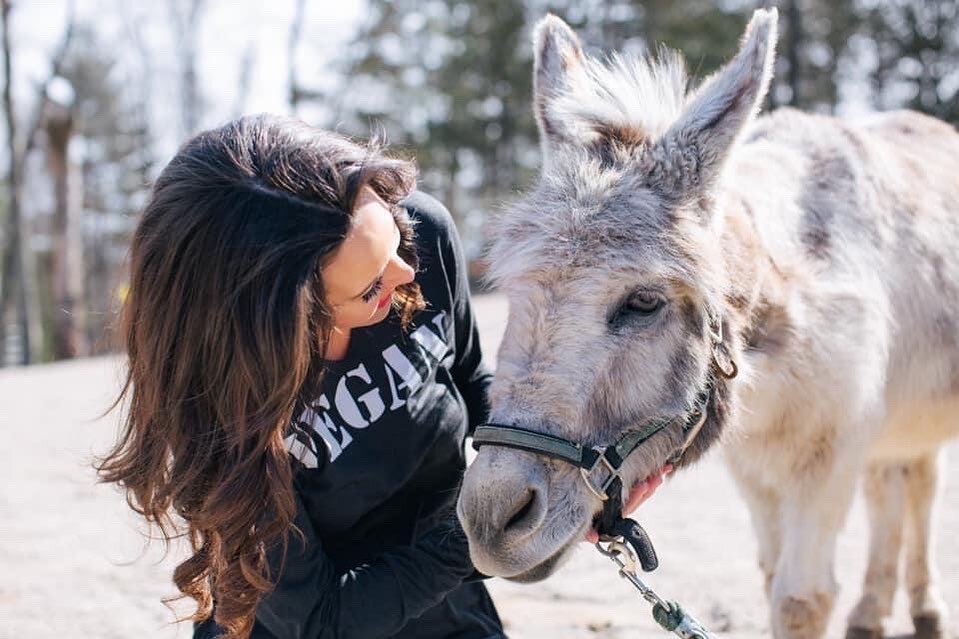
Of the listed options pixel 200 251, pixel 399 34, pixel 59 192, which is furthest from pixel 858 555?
pixel 399 34

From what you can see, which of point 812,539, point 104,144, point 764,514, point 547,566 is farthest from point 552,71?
point 104,144

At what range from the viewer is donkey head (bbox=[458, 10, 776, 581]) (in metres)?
2.08

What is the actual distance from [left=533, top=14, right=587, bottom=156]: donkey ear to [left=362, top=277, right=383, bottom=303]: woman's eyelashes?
82 centimetres

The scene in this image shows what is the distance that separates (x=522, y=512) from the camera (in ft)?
6.80

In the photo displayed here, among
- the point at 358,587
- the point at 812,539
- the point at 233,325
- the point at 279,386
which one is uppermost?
the point at 233,325

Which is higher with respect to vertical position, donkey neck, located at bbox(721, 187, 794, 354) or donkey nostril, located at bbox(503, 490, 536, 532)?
donkey neck, located at bbox(721, 187, 794, 354)

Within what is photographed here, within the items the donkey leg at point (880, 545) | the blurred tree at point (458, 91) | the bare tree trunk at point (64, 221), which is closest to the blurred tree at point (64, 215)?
the bare tree trunk at point (64, 221)

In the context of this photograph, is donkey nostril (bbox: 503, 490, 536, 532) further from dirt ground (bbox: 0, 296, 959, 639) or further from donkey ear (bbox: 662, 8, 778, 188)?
dirt ground (bbox: 0, 296, 959, 639)

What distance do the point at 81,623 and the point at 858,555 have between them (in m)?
4.05

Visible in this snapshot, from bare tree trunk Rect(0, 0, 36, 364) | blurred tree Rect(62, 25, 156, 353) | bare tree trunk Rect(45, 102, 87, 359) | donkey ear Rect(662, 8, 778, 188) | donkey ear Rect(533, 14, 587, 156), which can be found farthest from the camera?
blurred tree Rect(62, 25, 156, 353)

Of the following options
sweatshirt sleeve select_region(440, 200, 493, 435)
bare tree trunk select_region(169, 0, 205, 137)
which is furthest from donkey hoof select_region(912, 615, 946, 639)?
bare tree trunk select_region(169, 0, 205, 137)

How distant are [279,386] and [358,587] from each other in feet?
1.76

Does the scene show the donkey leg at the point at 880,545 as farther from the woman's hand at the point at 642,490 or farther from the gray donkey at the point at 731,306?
the woman's hand at the point at 642,490

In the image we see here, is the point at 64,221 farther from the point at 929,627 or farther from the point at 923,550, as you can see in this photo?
the point at 929,627
